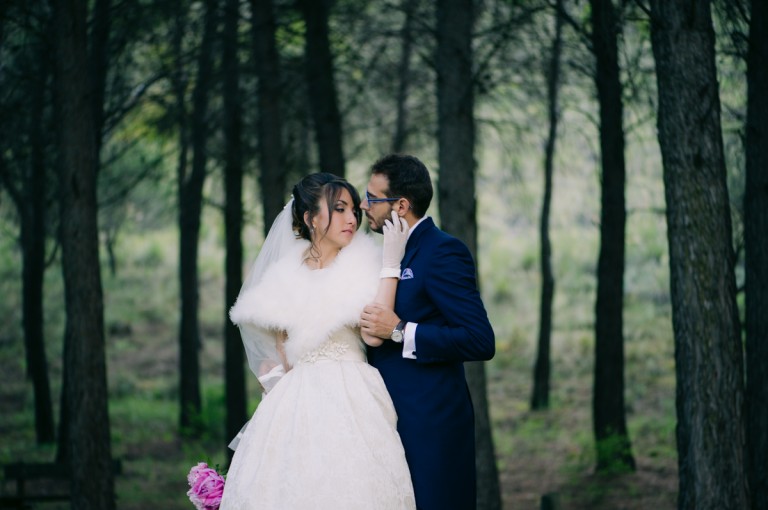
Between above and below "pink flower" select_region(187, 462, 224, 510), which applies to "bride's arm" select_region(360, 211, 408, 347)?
above

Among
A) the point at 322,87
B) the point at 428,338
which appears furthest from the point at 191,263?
the point at 428,338

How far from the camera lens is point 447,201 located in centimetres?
926

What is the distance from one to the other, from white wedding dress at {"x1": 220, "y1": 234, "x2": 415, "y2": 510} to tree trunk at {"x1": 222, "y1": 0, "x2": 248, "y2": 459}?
7616 mm

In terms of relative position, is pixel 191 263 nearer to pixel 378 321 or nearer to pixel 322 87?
pixel 322 87

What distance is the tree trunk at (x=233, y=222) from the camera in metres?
12.5

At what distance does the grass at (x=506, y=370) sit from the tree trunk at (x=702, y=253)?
5892 millimetres

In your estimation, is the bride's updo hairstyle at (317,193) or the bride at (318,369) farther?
the bride's updo hairstyle at (317,193)

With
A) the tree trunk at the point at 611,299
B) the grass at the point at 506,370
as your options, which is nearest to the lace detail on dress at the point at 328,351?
the grass at the point at 506,370

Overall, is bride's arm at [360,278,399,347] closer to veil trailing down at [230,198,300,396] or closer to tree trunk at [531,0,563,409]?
veil trailing down at [230,198,300,396]

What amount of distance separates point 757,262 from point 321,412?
4.54 m

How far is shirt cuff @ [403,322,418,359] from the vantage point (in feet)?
15.2

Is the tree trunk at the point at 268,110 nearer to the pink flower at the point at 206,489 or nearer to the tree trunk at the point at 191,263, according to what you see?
the tree trunk at the point at 191,263

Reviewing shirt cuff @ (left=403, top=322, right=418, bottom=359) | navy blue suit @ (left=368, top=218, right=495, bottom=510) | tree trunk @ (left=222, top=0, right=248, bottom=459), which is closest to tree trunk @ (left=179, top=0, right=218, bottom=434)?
tree trunk @ (left=222, top=0, right=248, bottom=459)

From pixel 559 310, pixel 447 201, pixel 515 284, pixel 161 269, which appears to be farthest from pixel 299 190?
pixel 161 269
